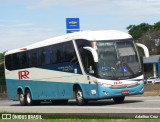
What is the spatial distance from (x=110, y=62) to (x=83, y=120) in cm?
983

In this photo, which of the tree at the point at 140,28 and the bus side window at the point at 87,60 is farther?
the tree at the point at 140,28

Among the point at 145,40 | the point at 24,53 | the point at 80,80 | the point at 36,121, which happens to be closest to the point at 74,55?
the point at 80,80

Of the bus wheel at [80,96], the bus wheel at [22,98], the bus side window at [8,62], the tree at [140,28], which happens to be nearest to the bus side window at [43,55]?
the bus wheel at [80,96]

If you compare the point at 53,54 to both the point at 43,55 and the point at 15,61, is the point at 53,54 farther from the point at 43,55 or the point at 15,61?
the point at 15,61

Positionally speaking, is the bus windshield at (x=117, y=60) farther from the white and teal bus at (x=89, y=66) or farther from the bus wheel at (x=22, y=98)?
the bus wheel at (x=22, y=98)

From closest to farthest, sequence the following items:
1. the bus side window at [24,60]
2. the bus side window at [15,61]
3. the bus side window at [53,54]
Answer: the bus side window at [53,54] → the bus side window at [24,60] → the bus side window at [15,61]

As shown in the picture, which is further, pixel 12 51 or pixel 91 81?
pixel 12 51

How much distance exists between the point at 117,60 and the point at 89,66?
52.1 inches

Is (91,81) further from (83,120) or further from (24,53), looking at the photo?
(83,120)

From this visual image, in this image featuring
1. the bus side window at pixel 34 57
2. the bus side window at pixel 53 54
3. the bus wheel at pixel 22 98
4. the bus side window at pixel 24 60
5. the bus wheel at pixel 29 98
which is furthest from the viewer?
the bus wheel at pixel 22 98

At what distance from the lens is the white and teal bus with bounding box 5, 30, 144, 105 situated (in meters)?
23.3

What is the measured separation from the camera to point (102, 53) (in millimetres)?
23453

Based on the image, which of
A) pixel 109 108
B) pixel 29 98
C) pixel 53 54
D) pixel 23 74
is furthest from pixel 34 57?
pixel 109 108

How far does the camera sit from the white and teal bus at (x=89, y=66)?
23.3m
